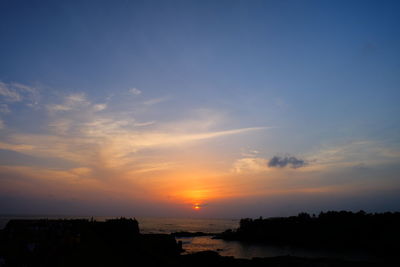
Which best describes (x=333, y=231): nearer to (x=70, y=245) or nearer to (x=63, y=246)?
(x=70, y=245)

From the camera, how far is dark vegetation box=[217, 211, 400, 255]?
63756mm

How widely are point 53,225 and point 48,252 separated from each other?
162 cm

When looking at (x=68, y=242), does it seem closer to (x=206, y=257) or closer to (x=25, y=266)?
(x=25, y=266)

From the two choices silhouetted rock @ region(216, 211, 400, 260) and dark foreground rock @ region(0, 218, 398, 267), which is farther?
silhouetted rock @ region(216, 211, 400, 260)

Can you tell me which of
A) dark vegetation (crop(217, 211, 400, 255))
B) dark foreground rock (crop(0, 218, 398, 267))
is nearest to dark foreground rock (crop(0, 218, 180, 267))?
dark foreground rock (crop(0, 218, 398, 267))

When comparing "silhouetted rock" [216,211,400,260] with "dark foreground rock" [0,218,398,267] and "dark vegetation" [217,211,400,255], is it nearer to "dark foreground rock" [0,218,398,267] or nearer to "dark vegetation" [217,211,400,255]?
"dark vegetation" [217,211,400,255]

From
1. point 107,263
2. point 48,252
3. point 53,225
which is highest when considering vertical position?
point 53,225

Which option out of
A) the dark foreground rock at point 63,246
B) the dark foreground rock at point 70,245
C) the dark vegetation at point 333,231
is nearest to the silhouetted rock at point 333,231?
the dark vegetation at point 333,231

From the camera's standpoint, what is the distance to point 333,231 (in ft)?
251

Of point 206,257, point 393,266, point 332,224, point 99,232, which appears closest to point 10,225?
point 99,232

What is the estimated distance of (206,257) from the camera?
37.4 meters

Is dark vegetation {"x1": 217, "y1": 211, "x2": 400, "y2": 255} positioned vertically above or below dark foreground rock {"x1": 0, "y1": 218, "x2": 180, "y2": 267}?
below

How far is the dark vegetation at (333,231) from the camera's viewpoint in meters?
63.8

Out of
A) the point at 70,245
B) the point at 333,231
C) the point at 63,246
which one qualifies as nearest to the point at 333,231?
the point at 333,231
